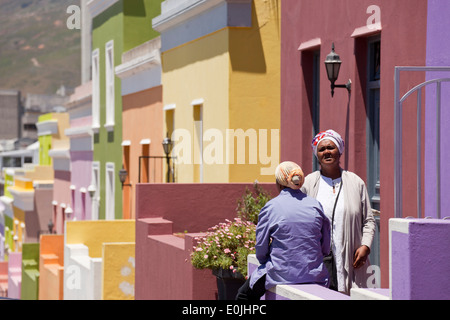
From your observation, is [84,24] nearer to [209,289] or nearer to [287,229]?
[209,289]

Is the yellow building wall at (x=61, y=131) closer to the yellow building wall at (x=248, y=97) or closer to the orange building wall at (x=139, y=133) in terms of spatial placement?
the orange building wall at (x=139, y=133)

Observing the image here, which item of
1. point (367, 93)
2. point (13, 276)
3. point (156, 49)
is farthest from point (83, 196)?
point (367, 93)

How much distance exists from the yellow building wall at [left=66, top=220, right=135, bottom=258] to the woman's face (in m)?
13.2

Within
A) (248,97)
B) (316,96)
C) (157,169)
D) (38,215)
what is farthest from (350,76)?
(38,215)

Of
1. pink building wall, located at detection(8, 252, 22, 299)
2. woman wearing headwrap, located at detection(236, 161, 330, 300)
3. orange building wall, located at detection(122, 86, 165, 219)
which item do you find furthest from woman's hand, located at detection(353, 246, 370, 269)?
pink building wall, located at detection(8, 252, 22, 299)

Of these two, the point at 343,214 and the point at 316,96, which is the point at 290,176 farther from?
the point at 316,96

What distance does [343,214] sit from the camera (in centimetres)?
735

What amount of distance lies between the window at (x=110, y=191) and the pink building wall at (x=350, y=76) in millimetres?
13589

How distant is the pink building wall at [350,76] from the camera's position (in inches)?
386

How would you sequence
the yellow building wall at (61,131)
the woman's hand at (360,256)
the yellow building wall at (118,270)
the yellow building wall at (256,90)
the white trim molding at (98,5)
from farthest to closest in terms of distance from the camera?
1. the yellow building wall at (61,131)
2. the white trim molding at (98,5)
3. the yellow building wall at (118,270)
4. the yellow building wall at (256,90)
5. the woman's hand at (360,256)

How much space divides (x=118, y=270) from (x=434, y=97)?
362 inches

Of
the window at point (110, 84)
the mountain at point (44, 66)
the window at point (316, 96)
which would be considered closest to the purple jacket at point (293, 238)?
the window at point (316, 96)

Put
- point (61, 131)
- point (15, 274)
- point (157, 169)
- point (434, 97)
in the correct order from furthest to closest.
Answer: point (61, 131) < point (15, 274) < point (157, 169) < point (434, 97)

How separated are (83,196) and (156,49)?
11772 mm
